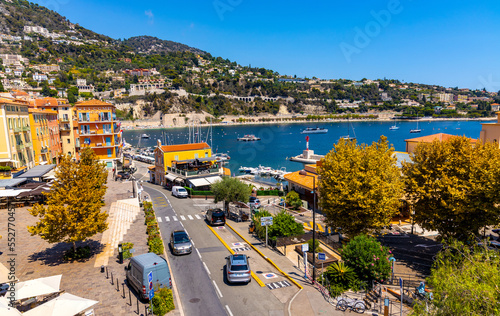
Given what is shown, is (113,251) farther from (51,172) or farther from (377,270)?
(51,172)

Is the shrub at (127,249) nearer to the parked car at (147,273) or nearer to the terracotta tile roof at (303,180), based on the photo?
the parked car at (147,273)

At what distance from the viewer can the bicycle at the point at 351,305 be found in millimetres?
14078

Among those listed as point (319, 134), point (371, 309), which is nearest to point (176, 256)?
point (371, 309)

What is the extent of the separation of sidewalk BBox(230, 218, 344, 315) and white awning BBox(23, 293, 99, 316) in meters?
8.70

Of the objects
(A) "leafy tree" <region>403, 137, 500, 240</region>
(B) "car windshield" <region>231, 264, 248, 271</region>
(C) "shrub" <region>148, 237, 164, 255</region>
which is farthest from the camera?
(C) "shrub" <region>148, 237, 164, 255</region>

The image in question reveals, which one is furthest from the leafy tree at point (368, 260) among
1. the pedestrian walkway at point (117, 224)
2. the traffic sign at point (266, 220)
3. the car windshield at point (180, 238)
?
the pedestrian walkway at point (117, 224)

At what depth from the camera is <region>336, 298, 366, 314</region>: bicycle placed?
554 inches

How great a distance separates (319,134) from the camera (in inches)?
7052

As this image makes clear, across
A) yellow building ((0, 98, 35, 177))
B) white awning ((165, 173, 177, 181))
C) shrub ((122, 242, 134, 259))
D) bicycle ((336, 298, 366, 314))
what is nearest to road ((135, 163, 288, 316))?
shrub ((122, 242, 134, 259))

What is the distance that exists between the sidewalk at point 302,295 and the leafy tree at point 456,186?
30.7 ft

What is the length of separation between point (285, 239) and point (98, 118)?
42.2 meters

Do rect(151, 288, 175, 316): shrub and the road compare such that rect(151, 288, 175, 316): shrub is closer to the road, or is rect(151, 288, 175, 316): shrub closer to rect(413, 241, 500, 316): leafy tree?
the road

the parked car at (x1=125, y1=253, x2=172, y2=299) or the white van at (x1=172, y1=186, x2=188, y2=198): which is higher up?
the parked car at (x1=125, y1=253, x2=172, y2=299)

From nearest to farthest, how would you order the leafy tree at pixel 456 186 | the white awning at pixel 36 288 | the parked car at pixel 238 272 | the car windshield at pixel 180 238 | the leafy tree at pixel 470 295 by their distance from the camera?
the leafy tree at pixel 470 295, the white awning at pixel 36 288, the parked car at pixel 238 272, the leafy tree at pixel 456 186, the car windshield at pixel 180 238
